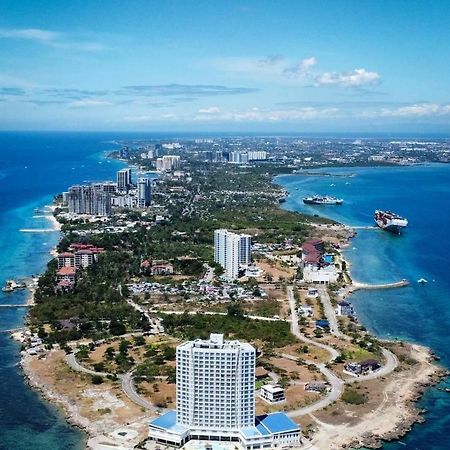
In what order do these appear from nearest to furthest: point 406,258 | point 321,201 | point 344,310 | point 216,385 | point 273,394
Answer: point 216,385 < point 273,394 < point 344,310 < point 406,258 < point 321,201

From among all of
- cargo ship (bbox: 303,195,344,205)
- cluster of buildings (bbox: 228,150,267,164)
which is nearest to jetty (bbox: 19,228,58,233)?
cargo ship (bbox: 303,195,344,205)

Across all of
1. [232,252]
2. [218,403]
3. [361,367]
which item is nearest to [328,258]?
[232,252]

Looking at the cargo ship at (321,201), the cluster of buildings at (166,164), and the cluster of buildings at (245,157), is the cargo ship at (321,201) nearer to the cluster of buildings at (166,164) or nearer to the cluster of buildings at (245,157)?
the cluster of buildings at (166,164)

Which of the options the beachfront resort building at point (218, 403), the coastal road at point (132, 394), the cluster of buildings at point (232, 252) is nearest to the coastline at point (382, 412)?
the coastal road at point (132, 394)

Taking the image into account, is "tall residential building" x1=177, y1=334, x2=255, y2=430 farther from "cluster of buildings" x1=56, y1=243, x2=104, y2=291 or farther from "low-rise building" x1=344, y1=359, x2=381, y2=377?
"cluster of buildings" x1=56, y1=243, x2=104, y2=291

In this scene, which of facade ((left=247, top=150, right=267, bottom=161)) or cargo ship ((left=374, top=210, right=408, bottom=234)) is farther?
facade ((left=247, top=150, right=267, bottom=161))

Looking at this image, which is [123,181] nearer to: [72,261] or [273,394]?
[72,261]

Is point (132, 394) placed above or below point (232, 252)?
below
